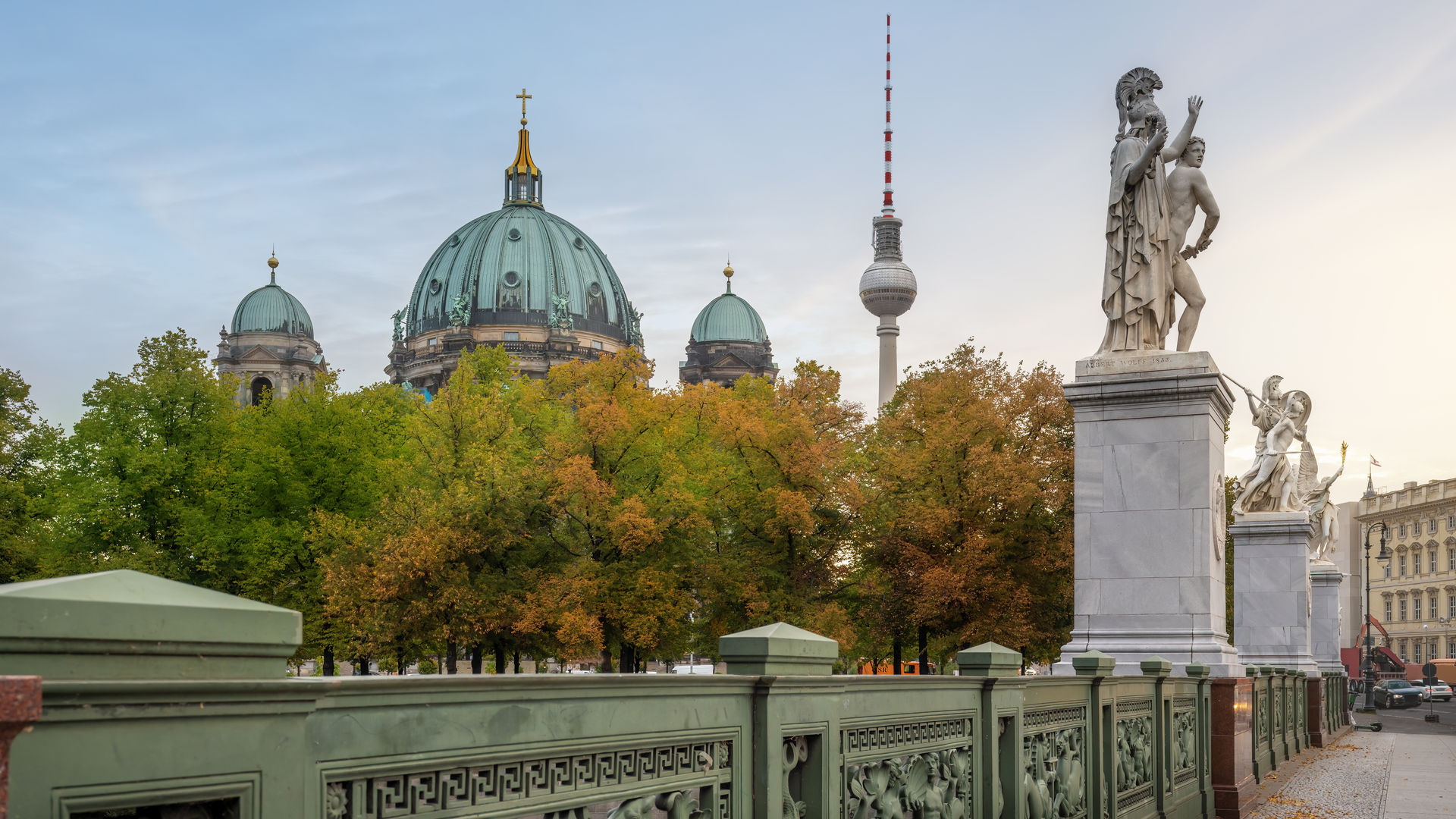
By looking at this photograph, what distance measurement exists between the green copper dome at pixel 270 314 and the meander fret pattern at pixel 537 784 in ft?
379

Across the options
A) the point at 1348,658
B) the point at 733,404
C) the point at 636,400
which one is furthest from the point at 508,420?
the point at 1348,658

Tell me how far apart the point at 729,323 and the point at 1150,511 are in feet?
391

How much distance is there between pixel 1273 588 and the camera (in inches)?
1065

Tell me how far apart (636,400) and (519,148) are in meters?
100

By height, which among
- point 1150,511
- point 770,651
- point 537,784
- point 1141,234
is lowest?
point 537,784

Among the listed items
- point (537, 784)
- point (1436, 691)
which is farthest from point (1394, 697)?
point (537, 784)

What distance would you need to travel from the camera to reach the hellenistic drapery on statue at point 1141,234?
15.3m

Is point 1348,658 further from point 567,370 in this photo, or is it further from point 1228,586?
point 567,370

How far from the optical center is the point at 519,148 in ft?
443

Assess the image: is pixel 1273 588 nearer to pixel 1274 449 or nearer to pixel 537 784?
pixel 1274 449

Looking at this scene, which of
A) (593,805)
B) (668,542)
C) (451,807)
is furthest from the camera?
(668,542)

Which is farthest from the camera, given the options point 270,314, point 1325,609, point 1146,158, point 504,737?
point 270,314

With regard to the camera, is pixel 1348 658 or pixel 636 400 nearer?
pixel 636 400

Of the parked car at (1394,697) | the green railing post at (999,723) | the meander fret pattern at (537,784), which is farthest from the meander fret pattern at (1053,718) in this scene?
the parked car at (1394,697)
